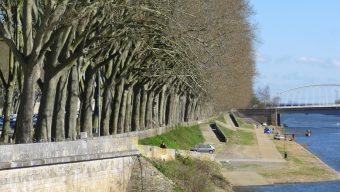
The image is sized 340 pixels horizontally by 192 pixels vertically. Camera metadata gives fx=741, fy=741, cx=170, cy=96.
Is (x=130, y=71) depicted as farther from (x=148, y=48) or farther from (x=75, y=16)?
(x=75, y=16)

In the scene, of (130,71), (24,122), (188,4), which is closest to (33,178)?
(24,122)

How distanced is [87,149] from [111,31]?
975cm

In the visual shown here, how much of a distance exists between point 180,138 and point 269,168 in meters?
10.3

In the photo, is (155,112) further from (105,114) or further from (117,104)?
(105,114)

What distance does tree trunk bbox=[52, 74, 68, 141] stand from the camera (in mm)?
37438

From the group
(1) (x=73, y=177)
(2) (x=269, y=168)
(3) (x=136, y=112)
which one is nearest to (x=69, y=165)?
(1) (x=73, y=177)

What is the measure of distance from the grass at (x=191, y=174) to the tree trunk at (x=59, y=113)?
6273mm

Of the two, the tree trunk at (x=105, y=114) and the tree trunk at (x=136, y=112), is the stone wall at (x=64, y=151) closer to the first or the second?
the tree trunk at (x=105, y=114)

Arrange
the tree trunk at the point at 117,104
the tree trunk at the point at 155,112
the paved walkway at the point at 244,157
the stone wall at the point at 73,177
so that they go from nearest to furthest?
the stone wall at the point at 73,177 < the tree trunk at the point at 117,104 < the paved walkway at the point at 244,157 < the tree trunk at the point at 155,112

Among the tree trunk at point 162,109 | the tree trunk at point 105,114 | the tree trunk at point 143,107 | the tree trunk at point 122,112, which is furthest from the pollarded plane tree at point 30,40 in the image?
the tree trunk at point 162,109

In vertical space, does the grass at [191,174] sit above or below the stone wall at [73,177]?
below

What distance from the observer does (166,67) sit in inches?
2408

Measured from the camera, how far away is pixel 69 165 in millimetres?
30391

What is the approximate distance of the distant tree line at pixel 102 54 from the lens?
31.7m
